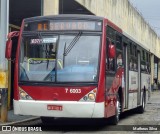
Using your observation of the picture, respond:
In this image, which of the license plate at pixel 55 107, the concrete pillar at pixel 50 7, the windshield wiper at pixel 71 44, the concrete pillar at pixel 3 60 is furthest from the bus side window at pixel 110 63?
the concrete pillar at pixel 50 7

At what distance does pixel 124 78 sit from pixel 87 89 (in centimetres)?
398

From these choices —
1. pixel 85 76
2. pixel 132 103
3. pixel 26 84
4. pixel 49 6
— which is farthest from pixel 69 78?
pixel 49 6

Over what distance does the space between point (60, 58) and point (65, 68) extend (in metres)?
0.32

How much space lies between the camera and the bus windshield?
494 inches

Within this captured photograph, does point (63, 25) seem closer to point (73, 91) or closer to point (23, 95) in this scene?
point (73, 91)

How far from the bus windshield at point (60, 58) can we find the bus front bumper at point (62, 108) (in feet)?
1.98

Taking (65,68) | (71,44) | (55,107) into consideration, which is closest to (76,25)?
(71,44)

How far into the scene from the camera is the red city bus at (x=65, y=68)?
12391mm

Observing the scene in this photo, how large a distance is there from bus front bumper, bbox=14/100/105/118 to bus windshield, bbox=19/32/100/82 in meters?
0.60

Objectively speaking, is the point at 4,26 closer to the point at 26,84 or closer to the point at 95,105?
the point at 26,84

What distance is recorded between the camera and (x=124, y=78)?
1616cm

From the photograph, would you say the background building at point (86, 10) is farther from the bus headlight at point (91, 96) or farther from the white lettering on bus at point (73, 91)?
the bus headlight at point (91, 96)

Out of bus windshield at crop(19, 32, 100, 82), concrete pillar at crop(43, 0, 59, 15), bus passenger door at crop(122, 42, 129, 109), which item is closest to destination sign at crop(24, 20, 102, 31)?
bus windshield at crop(19, 32, 100, 82)

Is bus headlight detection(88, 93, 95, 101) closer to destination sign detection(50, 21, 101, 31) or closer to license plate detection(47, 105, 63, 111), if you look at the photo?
license plate detection(47, 105, 63, 111)
